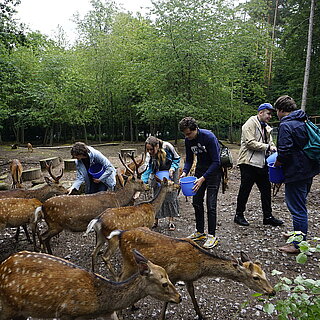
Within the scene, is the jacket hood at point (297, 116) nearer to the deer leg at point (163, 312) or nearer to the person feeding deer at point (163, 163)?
the person feeding deer at point (163, 163)

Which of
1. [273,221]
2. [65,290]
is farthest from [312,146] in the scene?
[65,290]

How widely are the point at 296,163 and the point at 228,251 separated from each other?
156cm

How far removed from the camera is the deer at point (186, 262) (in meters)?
2.54

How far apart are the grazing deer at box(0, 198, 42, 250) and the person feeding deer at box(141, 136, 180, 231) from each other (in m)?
1.75

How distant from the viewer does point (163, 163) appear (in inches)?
177

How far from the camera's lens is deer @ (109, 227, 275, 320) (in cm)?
254

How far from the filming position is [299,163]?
3328mm

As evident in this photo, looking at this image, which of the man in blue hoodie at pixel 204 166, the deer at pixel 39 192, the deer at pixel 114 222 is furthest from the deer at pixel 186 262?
the deer at pixel 39 192

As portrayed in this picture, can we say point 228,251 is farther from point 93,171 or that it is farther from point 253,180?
point 93,171

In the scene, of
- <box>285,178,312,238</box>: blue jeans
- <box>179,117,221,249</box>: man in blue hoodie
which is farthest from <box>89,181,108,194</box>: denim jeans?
<box>285,178,312,238</box>: blue jeans

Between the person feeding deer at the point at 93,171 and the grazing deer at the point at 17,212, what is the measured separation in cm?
59

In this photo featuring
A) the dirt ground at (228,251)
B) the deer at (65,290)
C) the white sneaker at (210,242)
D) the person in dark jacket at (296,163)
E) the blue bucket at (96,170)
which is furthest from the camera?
the blue bucket at (96,170)

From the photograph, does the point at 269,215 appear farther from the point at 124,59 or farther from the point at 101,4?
the point at 101,4

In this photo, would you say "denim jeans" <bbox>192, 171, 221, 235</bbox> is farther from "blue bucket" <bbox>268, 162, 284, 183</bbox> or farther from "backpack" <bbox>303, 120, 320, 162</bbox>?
"backpack" <bbox>303, 120, 320, 162</bbox>
